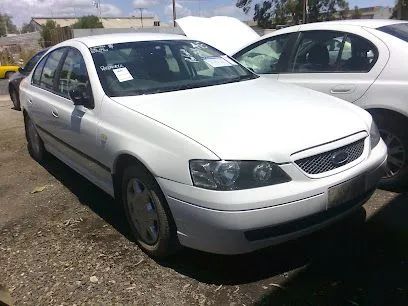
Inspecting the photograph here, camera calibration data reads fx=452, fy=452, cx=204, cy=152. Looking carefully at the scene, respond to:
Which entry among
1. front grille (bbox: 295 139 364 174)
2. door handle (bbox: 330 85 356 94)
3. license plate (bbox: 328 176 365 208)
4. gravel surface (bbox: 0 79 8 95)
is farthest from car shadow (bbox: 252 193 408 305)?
gravel surface (bbox: 0 79 8 95)

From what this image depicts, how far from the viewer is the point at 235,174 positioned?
8.70ft

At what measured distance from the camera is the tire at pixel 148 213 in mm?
2996

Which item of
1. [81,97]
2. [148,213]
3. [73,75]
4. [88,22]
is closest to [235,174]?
[148,213]

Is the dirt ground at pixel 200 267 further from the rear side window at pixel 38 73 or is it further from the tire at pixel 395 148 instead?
the rear side window at pixel 38 73

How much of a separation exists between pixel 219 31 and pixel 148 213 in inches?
233

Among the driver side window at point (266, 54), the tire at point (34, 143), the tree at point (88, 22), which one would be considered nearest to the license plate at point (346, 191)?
the driver side window at point (266, 54)

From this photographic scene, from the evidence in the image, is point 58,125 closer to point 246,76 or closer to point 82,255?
point 82,255

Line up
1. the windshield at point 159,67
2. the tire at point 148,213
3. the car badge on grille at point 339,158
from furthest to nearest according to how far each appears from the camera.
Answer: the windshield at point 159,67
the tire at point 148,213
the car badge on grille at point 339,158

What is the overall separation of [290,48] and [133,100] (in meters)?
2.26

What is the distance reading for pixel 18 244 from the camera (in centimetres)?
368

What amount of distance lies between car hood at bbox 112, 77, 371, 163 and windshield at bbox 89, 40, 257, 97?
0.19 m

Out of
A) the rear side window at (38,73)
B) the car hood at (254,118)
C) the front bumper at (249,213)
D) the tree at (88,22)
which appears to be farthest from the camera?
the tree at (88,22)

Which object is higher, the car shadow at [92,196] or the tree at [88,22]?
the car shadow at [92,196]

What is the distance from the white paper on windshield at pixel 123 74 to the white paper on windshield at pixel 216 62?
2.81 ft
